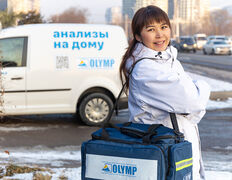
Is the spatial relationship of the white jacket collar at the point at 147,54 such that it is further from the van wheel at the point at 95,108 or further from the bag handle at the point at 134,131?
the van wheel at the point at 95,108

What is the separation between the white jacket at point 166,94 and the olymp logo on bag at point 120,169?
0.32 m

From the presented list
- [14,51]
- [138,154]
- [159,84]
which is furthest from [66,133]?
[138,154]

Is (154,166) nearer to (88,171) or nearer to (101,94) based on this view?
(88,171)

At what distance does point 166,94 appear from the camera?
220 centimetres

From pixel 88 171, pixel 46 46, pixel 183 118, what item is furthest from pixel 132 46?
pixel 46 46

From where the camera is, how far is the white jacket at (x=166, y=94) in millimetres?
2182

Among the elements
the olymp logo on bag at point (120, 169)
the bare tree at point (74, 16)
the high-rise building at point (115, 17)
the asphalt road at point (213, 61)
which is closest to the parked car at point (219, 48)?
the asphalt road at point (213, 61)

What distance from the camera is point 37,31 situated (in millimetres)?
8609

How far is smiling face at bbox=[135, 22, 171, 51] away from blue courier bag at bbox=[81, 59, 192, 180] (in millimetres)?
383

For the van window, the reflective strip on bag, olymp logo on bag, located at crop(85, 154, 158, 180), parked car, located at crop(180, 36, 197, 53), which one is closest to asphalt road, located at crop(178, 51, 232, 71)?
parked car, located at crop(180, 36, 197, 53)

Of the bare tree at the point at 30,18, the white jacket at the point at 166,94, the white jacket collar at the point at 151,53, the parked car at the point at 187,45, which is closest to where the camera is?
the white jacket at the point at 166,94

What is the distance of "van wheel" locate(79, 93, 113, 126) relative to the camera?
28.8ft

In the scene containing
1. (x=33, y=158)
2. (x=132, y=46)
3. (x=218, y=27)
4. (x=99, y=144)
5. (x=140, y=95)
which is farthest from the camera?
(x=218, y=27)

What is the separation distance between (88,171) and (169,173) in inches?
15.7
